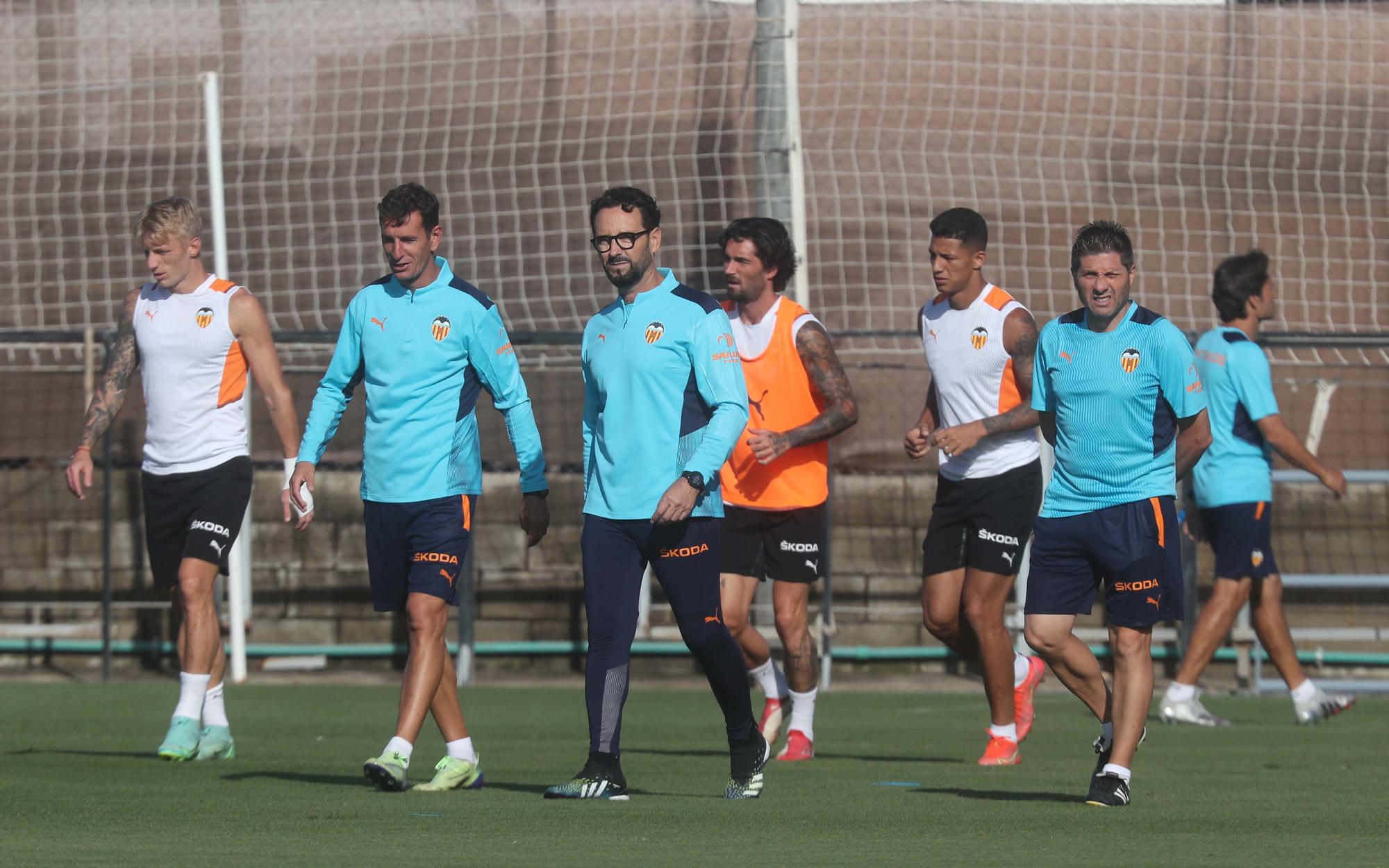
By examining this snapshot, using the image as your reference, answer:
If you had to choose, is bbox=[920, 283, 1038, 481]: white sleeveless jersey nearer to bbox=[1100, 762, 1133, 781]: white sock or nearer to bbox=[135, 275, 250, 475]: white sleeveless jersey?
bbox=[1100, 762, 1133, 781]: white sock

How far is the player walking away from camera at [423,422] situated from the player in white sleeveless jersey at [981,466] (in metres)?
1.81

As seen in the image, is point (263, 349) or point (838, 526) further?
point (838, 526)

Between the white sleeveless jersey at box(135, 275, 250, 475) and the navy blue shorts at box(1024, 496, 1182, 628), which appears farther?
the white sleeveless jersey at box(135, 275, 250, 475)

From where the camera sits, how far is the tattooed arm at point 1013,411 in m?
6.97

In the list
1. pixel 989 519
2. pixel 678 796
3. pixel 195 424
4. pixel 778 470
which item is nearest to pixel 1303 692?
pixel 989 519

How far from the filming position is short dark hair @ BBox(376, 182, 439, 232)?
615 cm

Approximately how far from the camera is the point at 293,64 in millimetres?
13148

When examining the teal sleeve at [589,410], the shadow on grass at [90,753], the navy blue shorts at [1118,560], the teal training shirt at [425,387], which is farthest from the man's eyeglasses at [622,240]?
the shadow on grass at [90,753]

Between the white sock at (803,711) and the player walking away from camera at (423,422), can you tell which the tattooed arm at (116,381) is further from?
the white sock at (803,711)

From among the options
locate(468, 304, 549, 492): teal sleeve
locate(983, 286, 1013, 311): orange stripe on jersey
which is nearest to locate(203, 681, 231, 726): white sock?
locate(468, 304, 549, 492): teal sleeve

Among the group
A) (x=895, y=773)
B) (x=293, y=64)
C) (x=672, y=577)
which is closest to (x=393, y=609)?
(x=672, y=577)

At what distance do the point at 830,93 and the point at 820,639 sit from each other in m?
3.63

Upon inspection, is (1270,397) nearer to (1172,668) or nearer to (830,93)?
(1172,668)

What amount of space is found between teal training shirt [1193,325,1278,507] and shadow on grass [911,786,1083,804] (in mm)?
3391
